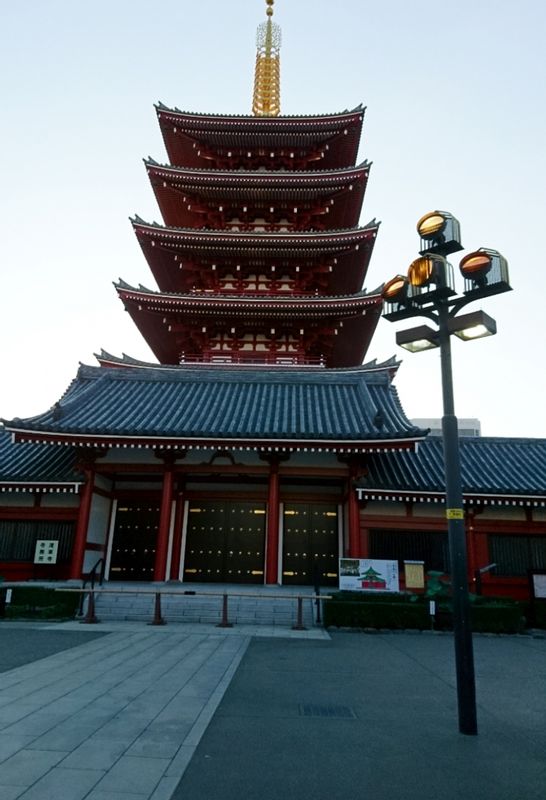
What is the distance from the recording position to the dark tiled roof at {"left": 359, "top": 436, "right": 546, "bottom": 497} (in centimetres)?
1611

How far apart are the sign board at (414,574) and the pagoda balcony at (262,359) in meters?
10.6

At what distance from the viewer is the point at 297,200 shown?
2616 cm

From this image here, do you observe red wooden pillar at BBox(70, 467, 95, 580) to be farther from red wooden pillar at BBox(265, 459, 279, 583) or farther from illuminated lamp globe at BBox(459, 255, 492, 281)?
illuminated lamp globe at BBox(459, 255, 492, 281)

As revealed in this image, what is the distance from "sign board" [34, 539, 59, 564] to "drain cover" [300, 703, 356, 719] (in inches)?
515

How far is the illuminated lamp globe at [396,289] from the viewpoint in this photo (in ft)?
19.9

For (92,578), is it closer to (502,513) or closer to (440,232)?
(440,232)

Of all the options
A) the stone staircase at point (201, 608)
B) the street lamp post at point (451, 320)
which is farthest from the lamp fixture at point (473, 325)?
the stone staircase at point (201, 608)

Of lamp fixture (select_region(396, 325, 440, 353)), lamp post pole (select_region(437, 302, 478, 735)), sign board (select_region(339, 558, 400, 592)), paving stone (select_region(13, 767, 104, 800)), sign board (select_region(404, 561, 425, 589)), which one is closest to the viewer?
paving stone (select_region(13, 767, 104, 800))

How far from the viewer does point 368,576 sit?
14.2m

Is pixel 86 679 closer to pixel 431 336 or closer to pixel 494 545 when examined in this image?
pixel 431 336

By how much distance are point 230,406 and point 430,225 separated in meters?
13.5


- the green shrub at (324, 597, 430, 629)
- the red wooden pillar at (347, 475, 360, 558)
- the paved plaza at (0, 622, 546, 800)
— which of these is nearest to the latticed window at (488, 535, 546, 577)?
the red wooden pillar at (347, 475, 360, 558)

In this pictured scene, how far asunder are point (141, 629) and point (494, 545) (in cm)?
1151

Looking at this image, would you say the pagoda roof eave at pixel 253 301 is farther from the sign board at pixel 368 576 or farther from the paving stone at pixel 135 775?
the paving stone at pixel 135 775
